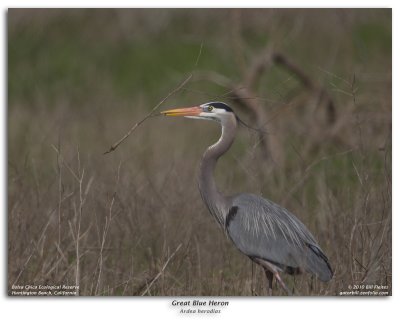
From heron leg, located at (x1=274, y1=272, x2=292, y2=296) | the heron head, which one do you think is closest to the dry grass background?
heron leg, located at (x1=274, y1=272, x2=292, y2=296)

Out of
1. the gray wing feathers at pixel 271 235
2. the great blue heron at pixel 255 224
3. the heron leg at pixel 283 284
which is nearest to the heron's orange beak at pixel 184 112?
the great blue heron at pixel 255 224

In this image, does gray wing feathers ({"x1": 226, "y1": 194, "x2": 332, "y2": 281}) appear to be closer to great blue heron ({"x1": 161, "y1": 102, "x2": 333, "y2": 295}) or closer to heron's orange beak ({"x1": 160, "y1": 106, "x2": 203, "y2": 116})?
great blue heron ({"x1": 161, "y1": 102, "x2": 333, "y2": 295})

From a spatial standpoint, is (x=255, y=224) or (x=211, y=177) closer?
(x=255, y=224)

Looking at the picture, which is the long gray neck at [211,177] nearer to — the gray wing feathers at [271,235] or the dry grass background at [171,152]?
the gray wing feathers at [271,235]

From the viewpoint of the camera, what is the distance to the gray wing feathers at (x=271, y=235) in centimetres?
533

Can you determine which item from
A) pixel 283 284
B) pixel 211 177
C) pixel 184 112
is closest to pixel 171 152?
pixel 211 177

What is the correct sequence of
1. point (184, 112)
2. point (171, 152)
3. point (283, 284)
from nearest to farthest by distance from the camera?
point (283, 284) < point (184, 112) < point (171, 152)

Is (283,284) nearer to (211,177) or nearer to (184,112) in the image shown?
(211,177)

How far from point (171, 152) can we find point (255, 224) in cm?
289

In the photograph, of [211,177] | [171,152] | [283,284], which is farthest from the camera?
[171,152]

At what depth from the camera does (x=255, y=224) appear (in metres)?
5.43

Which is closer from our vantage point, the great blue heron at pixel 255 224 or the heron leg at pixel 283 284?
the heron leg at pixel 283 284

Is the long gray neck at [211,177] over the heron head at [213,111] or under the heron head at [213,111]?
under

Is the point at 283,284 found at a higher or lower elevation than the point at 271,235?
lower
